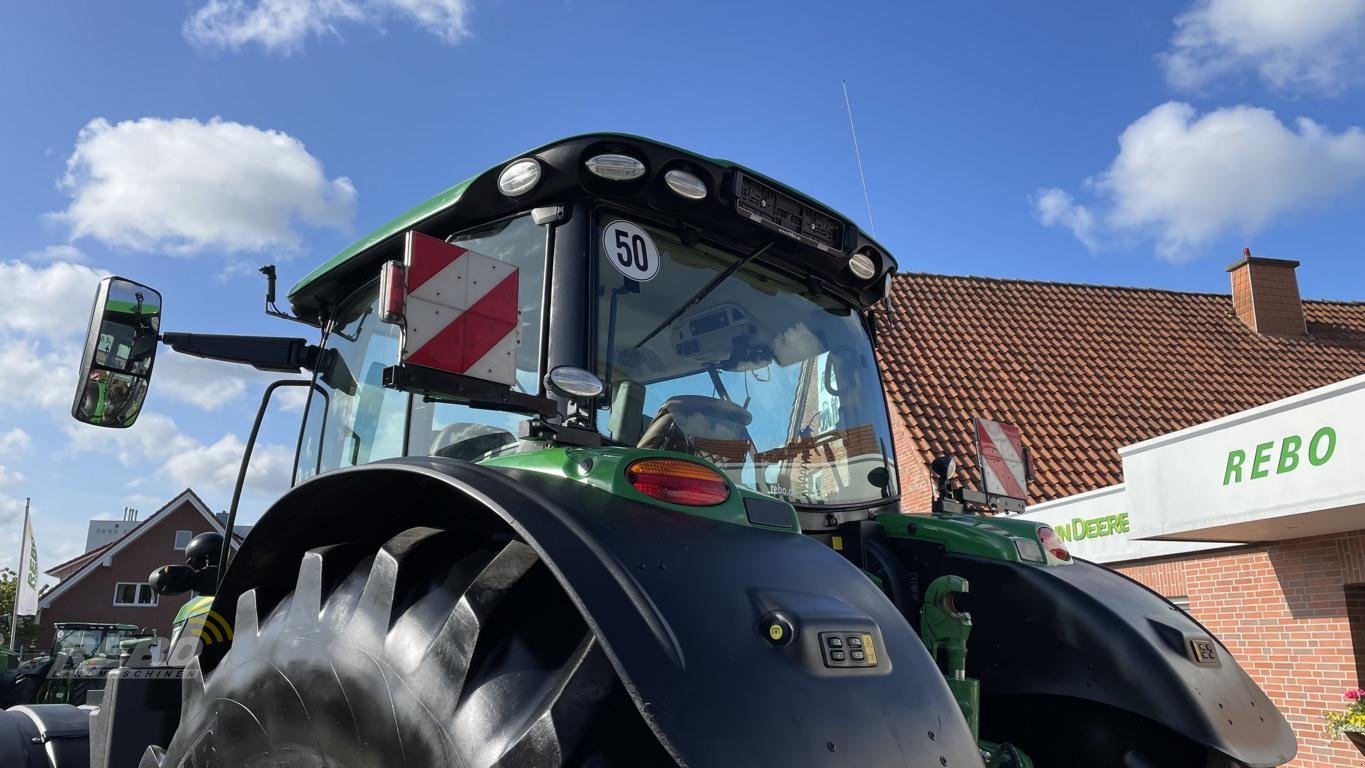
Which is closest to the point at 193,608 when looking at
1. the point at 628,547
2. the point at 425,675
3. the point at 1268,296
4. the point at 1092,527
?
the point at 425,675

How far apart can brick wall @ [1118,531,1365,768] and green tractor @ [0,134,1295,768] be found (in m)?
8.78

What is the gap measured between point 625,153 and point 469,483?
3.85ft

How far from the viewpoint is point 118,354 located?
3049 mm

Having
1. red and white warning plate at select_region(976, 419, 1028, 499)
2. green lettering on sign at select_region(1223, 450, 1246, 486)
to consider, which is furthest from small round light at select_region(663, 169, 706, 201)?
green lettering on sign at select_region(1223, 450, 1246, 486)

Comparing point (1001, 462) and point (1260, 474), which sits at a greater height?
point (1260, 474)

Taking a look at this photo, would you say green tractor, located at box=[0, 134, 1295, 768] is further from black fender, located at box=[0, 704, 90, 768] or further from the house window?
the house window

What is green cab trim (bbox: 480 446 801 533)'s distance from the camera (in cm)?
192

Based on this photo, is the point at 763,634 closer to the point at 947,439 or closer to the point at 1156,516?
the point at 1156,516

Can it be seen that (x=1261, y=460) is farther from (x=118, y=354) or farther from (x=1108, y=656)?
(x=118, y=354)

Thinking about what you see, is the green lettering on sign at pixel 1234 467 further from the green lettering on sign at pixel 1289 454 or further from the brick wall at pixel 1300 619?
the brick wall at pixel 1300 619

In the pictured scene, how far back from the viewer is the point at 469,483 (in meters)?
1.80

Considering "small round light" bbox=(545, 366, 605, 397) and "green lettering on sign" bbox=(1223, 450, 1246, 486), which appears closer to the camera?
"small round light" bbox=(545, 366, 605, 397)

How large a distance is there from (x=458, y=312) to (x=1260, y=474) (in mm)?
9467

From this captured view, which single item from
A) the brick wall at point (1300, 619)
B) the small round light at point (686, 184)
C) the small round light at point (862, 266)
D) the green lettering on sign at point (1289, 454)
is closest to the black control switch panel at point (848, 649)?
the small round light at point (686, 184)
